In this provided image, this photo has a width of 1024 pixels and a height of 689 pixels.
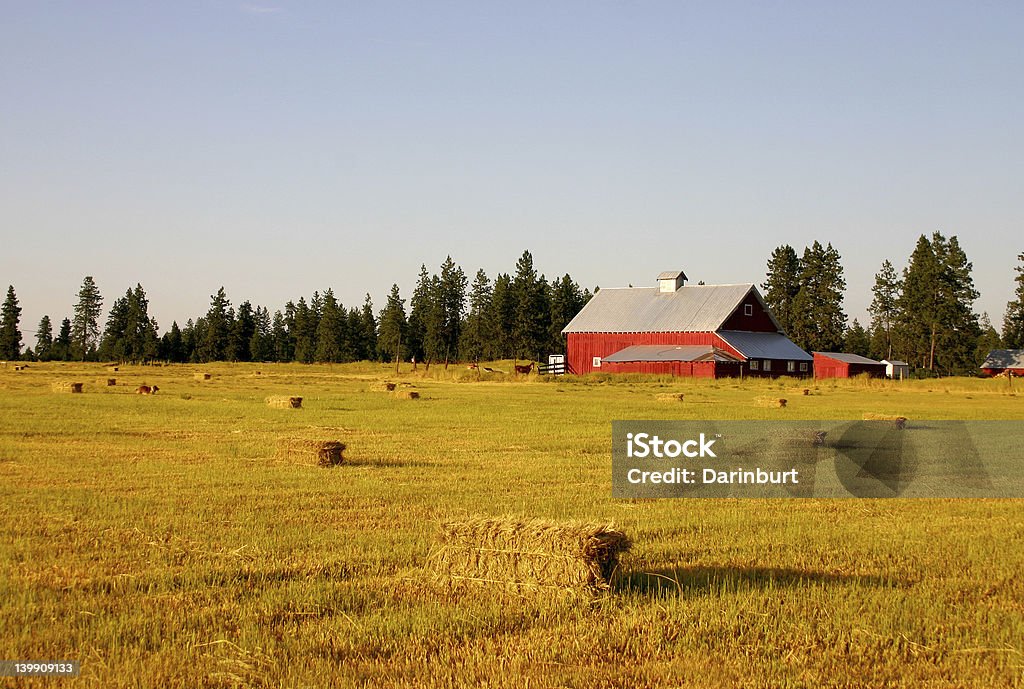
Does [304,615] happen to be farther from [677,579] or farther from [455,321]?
[455,321]

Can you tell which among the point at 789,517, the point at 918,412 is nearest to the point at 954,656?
the point at 789,517

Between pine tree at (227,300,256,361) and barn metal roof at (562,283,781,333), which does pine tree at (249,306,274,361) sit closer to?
pine tree at (227,300,256,361)

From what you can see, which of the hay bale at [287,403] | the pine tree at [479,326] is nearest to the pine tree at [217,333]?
the pine tree at [479,326]

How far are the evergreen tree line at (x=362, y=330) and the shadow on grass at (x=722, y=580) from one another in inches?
4612

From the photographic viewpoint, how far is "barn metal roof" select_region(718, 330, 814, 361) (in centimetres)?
8900

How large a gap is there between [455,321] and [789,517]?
11845 centimetres

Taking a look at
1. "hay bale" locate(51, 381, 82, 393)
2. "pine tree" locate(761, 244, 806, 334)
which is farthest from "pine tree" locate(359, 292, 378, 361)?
"hay bale" locate(51, 381, 82, 393)

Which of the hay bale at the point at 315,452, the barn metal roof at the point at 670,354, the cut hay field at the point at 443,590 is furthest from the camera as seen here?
the barn metal roof at the point at 670,354

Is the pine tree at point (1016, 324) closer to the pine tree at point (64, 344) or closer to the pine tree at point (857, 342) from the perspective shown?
the pine tree at point (857, 342)

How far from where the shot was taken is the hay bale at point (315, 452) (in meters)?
21.6

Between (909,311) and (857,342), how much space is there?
37078 mm

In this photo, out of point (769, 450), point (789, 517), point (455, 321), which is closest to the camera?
point (789, 517)

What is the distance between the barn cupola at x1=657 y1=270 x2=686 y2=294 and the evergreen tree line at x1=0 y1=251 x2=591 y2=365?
96.3 feet

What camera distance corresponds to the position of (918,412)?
42.5 m
